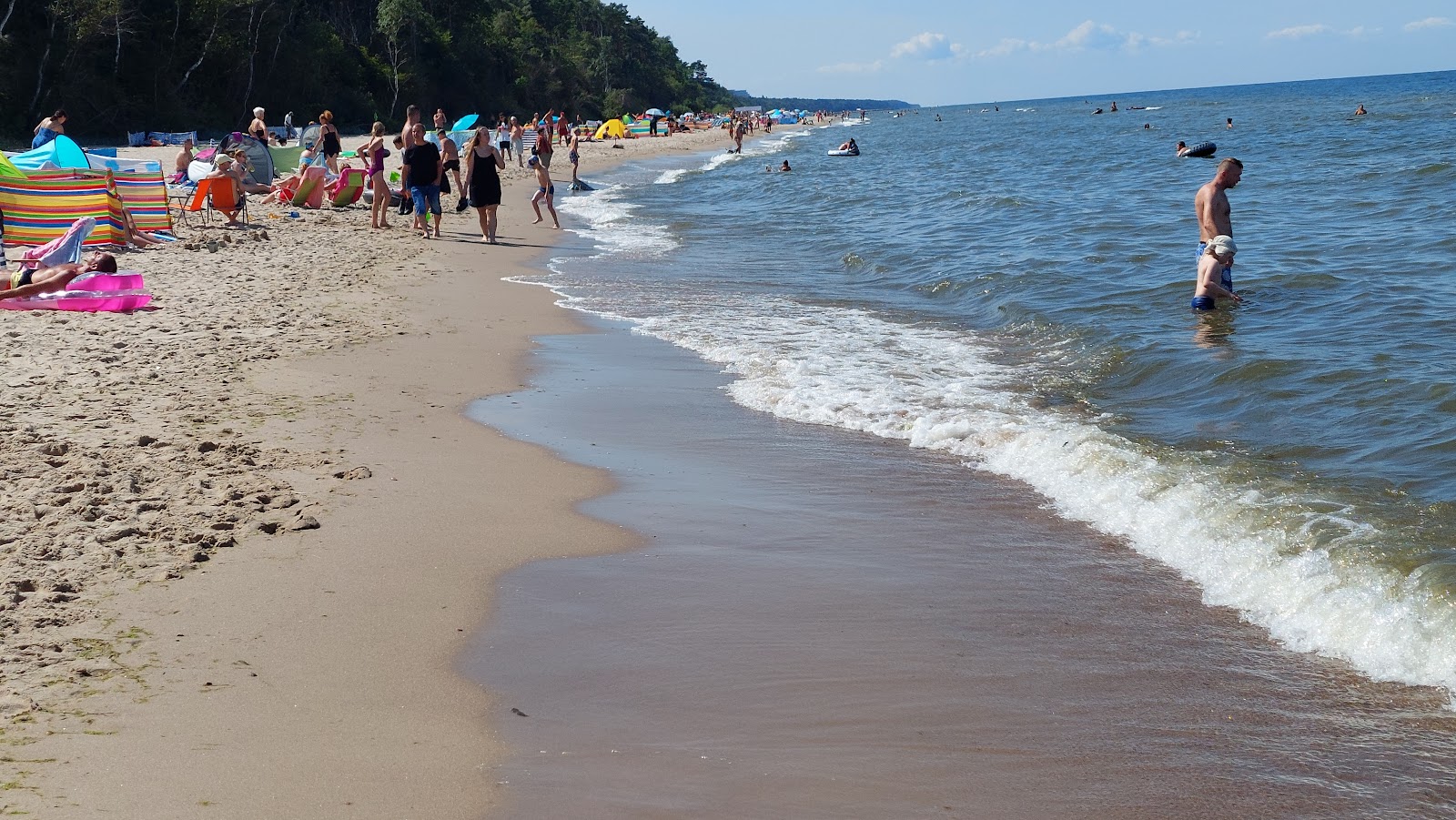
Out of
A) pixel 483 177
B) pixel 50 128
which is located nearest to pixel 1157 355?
pixel 483 177

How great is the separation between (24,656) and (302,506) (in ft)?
4.89

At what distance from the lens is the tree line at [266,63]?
3173 centimetres

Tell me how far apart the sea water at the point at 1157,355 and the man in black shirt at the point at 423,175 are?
82.6 inches

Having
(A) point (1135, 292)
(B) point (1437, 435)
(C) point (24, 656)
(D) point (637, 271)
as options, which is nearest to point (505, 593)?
(C) point (24, 656)

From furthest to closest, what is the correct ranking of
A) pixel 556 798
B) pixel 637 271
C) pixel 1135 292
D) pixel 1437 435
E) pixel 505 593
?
pixel 637 271 < pixel 1135 292 < pixel 1437 435 < pixel 505 593 < pixel 556 798

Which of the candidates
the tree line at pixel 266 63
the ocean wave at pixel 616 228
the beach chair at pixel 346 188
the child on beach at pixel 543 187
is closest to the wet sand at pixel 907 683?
the ocean wave at pixel 616 228

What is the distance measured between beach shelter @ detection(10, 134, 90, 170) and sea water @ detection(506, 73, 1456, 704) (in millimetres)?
5281

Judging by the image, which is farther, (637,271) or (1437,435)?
(637,271)

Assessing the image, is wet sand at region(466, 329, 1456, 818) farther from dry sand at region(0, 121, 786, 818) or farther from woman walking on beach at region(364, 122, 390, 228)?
woman walking on beach at region(364, 122, 390, 228)

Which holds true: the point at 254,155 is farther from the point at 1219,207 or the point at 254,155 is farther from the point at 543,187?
the point at 1219,207

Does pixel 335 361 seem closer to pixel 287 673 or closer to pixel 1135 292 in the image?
pixel 287 673

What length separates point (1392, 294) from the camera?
10.5 metres

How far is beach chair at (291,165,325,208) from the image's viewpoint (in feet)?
55.3

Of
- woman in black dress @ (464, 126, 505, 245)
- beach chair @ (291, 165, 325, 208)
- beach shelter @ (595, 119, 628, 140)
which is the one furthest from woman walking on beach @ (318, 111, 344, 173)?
beach shelter @ (595, 119, 628, 140)
